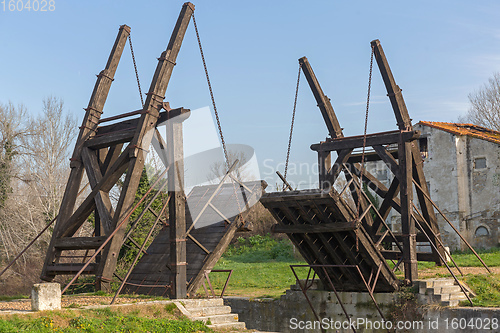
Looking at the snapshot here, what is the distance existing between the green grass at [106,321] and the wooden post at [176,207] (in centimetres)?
129

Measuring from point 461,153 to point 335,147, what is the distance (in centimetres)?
1451

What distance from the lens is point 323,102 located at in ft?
53.2

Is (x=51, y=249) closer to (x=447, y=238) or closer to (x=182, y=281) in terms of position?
(x=182, y=281)

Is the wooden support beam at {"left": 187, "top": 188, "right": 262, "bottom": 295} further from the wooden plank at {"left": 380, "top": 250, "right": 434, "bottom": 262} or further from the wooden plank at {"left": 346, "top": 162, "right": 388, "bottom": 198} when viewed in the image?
the wooden plank at {"left": 380, "top": 250, "right": 434, "bottom": 262}

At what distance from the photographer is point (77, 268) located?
11.6 meters

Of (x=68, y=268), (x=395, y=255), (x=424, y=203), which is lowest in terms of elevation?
(x=395, y=255)

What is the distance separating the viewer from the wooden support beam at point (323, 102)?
16.1 meters

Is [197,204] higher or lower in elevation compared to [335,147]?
lower

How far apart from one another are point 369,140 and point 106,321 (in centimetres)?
867

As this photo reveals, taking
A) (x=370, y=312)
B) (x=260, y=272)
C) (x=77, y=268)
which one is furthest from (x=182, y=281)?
(x=260, y=272)

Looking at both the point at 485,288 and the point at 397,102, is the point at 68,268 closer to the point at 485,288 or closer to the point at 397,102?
the point at 397,102

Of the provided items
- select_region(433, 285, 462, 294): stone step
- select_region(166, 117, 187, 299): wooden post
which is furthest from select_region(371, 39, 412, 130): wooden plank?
select_region(166, 117, 187, 299): wooden post

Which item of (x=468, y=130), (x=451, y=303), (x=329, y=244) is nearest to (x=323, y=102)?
(x=329, y=244)

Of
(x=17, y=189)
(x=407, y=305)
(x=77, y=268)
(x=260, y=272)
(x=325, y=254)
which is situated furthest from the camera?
(x=17, y=189)
